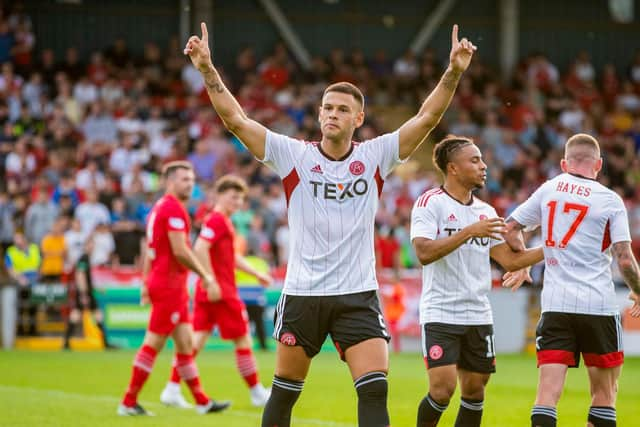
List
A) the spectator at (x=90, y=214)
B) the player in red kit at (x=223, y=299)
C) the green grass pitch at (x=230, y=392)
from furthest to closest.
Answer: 1. the spectator at (x=90, y=214)
2. the player in red kit at (x=223, y=299)
3. the green grass pitch at (x=230, y=392)

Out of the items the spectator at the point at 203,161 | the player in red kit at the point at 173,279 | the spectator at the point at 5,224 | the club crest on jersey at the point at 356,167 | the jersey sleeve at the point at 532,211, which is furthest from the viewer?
the spectator at the point at 203,161

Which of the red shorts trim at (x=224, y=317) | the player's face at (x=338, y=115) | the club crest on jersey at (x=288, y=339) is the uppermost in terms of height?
the player's face at (x=338, y=115)

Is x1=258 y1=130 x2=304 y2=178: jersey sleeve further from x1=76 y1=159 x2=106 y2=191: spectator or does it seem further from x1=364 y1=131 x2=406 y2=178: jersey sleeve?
x1=76 y1=159 x2=106 y2=191: spectator

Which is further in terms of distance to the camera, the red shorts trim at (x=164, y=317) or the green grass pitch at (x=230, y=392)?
the red shorts trim at (x=164, y=317)

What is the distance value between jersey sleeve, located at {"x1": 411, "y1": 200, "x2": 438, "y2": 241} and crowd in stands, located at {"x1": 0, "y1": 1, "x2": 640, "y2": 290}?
507 inches

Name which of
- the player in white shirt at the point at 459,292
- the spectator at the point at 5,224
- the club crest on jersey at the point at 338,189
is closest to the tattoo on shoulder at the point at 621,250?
the player in white shirt at the point at 459,292

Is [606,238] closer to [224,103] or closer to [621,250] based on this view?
[621,250]

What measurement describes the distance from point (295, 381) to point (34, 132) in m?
18.9

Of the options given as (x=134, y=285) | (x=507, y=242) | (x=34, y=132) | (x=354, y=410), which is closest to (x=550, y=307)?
(x=507, y=242)

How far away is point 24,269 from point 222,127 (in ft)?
22.0

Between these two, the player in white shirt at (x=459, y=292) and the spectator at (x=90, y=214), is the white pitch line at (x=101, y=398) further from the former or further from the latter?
the spectator at (x=90, y=214)

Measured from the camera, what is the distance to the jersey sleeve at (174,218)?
11148 millimetres

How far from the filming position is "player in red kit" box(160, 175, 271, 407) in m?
11.8

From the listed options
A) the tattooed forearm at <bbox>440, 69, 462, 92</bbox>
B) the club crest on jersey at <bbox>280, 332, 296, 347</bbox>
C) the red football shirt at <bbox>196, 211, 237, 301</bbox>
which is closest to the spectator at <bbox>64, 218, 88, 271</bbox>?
the red football shirt at <bbox>196, 211, 237, 301</bbox>
